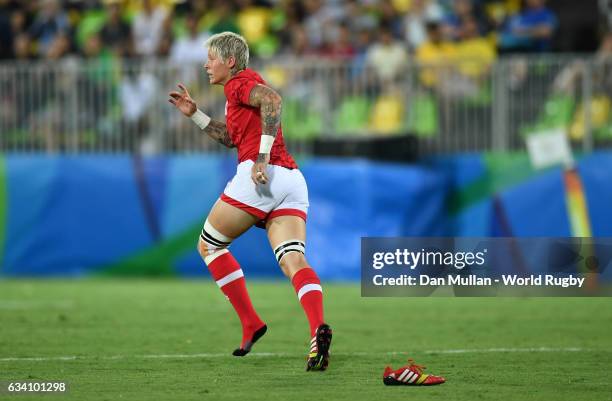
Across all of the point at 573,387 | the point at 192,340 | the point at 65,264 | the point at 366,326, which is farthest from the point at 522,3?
the point at 573,387

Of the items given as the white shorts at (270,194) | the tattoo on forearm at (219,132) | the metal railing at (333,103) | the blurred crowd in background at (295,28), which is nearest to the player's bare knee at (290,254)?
the white shorts at (270,194)

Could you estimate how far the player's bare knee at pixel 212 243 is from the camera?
9.73 meters

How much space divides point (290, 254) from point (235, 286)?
74 centimetres

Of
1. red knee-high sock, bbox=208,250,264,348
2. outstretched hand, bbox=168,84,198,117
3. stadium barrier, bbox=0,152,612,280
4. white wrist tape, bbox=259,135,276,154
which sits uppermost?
outstretched hand, bbox=168,84,198,117

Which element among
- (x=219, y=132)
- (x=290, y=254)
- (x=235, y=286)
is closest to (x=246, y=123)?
(x=219, y=132)

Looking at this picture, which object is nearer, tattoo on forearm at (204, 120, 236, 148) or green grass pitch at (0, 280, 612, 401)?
green grass pitch at (0, 280, 612, 401)

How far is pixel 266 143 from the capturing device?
927 centimetres

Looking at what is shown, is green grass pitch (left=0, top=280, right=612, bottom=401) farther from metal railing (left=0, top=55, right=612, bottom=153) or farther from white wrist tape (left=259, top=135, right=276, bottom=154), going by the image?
metal railing (left=0, top=55, right=612, bottom=153)

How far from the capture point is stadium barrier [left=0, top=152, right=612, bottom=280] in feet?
58.3

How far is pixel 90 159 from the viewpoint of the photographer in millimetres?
18641

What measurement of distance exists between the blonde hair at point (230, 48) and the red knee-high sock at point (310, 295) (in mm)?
1597

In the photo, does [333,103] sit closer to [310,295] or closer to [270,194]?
[270,194]

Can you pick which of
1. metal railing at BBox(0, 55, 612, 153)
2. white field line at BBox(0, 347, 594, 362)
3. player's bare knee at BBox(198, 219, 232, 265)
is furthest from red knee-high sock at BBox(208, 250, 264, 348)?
metal railing at BBox(0, 55, 612, 153)

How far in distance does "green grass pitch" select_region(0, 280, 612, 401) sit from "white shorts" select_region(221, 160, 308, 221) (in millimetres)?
1146
